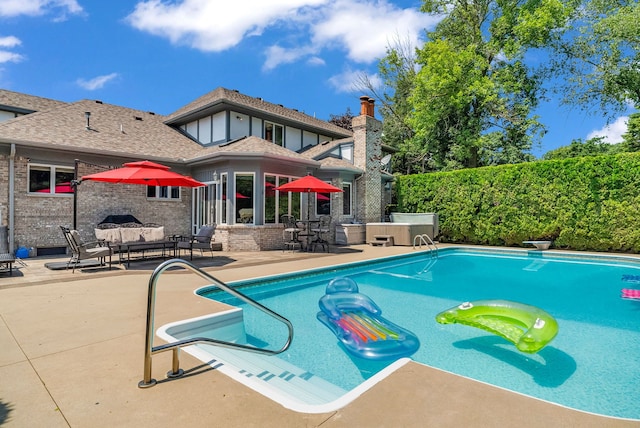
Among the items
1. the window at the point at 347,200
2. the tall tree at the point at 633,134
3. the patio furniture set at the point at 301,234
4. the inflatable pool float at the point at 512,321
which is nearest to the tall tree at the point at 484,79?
the window at the point at 347,200

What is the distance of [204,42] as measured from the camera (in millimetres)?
18656

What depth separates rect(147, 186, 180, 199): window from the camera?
46.9 ft

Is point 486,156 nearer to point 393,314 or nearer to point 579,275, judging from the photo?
point 579,275

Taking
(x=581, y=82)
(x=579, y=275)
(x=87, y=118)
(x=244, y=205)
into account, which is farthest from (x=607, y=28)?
(x=87, y=118)

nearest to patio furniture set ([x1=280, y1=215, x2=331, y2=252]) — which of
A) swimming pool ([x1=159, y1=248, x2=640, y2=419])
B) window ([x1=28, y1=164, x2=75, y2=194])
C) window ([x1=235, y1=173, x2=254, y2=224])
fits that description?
window ([x1=235, y1=173, x2=254, y2=224])

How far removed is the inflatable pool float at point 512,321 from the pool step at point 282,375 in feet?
7.68

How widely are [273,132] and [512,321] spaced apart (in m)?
15.7

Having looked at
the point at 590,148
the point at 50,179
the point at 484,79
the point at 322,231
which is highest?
the point at 484,79

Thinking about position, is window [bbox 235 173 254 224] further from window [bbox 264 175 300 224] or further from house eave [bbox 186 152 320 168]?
house eave [bbox 186 152 320 168]

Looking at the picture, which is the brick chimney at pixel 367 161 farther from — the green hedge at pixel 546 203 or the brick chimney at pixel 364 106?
the green hedge at pixel 546 203

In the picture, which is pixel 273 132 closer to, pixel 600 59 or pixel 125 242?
pixel 125 242

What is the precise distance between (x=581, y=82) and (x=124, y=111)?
993 inches

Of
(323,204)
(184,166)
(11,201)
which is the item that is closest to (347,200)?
(323,204)

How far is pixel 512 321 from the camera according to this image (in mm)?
4836
